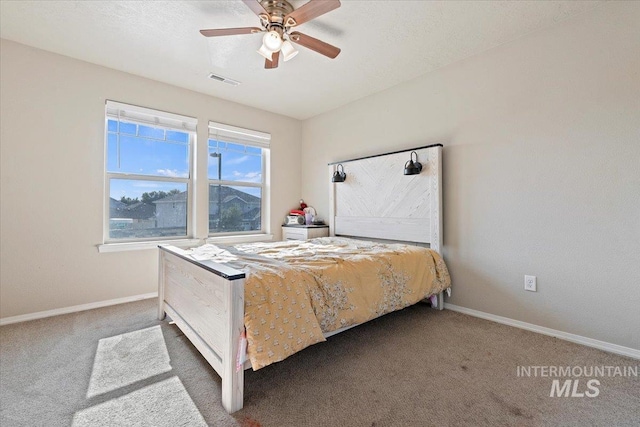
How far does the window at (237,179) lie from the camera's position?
153 inches

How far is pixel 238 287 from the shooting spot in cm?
141

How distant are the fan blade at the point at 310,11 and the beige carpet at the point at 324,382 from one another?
2.28 meters

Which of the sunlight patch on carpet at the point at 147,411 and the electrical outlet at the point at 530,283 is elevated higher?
the electrical outlet at the point at 530,283

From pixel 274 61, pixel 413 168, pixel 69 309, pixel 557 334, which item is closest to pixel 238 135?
pixel 274 61

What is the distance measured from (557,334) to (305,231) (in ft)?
9.22

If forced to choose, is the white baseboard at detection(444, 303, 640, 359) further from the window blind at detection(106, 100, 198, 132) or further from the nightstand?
the window blind at detection(106, 100, 198, 132)

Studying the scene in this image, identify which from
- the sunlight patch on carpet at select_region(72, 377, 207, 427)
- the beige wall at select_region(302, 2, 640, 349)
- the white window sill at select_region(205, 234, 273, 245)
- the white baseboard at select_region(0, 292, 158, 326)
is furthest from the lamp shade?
the white baseboard at select_region(0, 292, 158, 326)

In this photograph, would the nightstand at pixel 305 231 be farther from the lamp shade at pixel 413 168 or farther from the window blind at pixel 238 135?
the lamp shade at pixel 413 168

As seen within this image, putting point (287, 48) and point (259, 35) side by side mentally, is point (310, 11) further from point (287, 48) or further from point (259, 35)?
point (259, 35)

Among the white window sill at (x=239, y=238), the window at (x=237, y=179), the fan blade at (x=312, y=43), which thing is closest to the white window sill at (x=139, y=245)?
the white window sill at (x=239, y=238)

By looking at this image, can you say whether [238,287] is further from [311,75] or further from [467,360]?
[311,75]

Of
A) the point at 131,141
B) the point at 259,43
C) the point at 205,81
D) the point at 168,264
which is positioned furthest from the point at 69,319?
the point at 259,43

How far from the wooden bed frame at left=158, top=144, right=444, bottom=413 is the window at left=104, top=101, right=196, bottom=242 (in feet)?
3.39

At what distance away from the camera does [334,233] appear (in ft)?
13.2
